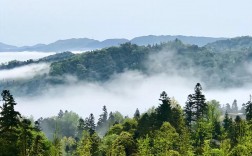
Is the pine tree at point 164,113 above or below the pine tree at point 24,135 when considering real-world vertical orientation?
below

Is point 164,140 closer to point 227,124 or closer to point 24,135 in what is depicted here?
point 24,135

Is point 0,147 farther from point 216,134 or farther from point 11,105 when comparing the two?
point 216,134

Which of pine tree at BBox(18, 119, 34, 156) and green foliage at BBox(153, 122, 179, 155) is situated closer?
pine tree at BBox(18, 119, 34, 156)

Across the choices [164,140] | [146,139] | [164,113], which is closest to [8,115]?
[146,139]

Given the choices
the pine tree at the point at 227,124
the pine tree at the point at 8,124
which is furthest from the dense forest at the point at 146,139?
the pine tree at the point at 227,124

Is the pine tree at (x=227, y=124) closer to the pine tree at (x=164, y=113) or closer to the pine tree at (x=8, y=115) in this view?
the pine tree at (x=164, y=113)

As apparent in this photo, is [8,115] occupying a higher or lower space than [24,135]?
higher

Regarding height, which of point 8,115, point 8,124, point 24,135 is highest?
point 8,115

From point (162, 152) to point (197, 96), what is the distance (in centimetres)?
3502

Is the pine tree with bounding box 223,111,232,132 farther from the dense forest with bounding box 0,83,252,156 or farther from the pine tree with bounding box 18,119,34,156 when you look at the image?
the pine tree with bounding box 18,119,34,156

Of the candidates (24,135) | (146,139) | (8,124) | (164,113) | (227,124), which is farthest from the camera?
(227,124)

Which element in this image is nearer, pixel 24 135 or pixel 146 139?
pixel 24 135

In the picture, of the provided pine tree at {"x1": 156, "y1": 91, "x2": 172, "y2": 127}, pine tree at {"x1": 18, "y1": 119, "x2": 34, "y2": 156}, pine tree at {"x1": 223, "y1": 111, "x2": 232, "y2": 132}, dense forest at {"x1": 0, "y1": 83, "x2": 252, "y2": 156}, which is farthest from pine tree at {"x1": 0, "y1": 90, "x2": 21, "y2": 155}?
Result: pine tree at {"x1": 223, "y1": 111, "x2": 232, "y2": 132}

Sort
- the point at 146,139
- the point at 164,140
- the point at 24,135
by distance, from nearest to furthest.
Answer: the point at 24,135
the point at 164,140
the point at 146,139
